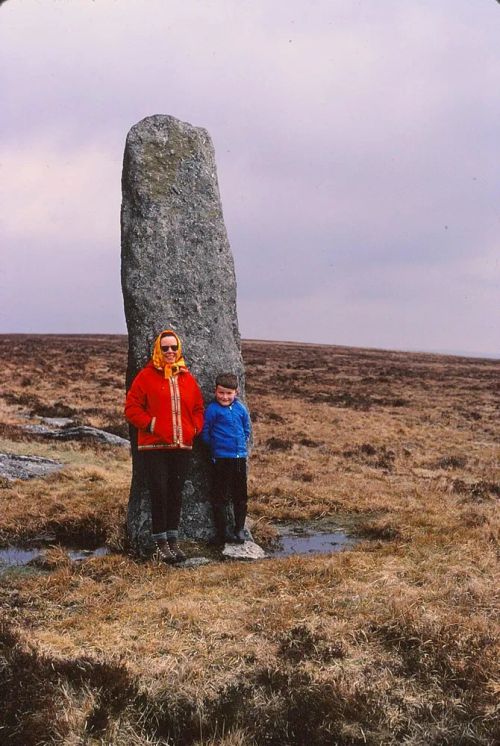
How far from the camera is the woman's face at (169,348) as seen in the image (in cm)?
768

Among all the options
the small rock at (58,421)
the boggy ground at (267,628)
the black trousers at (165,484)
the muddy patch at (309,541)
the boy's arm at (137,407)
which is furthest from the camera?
the small rock at (58,421)

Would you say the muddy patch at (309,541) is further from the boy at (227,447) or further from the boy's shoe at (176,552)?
the boy's shoe at (176,552)

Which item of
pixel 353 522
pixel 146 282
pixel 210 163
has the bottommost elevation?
pixel 353 522

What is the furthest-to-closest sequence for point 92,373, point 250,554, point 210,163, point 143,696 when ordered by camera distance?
point 92,373 < point 210,163 < point 250,554 < point 143,696

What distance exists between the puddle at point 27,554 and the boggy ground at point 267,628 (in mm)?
237

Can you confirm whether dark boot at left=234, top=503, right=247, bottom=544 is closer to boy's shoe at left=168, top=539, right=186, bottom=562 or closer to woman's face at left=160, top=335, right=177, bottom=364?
boy's shoe at left=168, top=539, right=186, bottom=562

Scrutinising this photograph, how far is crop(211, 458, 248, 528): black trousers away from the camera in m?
8.17

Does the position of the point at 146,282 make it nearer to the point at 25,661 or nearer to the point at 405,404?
the point at 25,661

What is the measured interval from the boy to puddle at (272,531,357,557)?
64cm

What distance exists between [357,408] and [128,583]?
767 inches

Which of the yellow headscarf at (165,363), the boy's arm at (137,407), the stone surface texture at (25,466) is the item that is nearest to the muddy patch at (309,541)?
the boy's arm at (137,407)

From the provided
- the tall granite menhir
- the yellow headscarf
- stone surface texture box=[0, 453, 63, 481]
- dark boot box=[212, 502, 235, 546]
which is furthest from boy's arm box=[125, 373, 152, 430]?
stone surface texture box=[0, 453, 63, 481]

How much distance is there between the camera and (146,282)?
8.26 metres

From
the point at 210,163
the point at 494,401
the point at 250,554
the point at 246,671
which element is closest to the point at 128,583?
the point at 250,554
